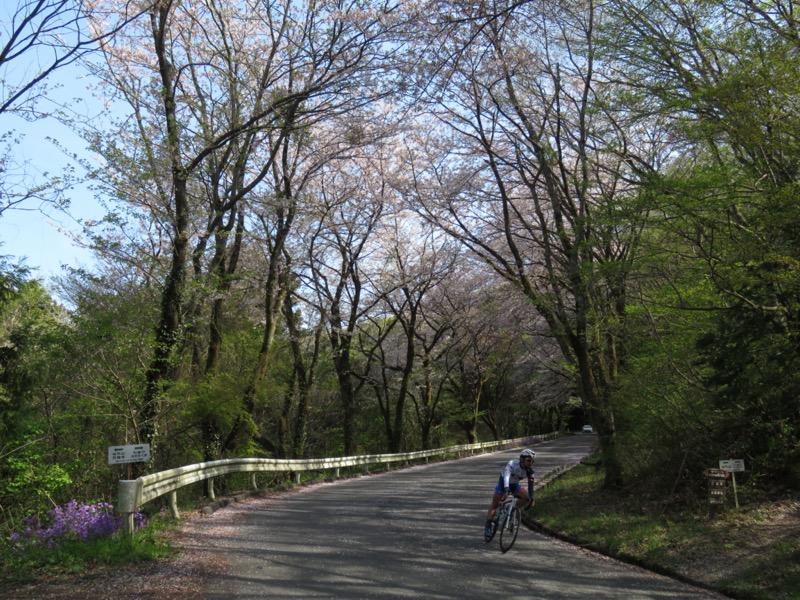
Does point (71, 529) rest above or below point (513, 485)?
above

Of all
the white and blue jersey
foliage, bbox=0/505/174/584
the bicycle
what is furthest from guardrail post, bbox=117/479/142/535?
the white and blue jersey

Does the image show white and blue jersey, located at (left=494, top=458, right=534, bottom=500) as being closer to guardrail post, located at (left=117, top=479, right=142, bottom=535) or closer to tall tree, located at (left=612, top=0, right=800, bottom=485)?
tall tree, located at (left=612, top=0, right=800, bottom=485)

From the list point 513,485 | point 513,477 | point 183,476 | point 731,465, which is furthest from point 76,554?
point 731,465

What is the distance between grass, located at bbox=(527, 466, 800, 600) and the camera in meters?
7.59

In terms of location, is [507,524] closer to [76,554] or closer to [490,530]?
[490,530]

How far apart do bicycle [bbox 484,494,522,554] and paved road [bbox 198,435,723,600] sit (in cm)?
16

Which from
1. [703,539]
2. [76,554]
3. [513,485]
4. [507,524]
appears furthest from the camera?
[513,485]

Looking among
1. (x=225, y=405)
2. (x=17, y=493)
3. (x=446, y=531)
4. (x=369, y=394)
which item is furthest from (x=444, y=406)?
(x=446, y=531)

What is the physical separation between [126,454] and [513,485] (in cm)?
579

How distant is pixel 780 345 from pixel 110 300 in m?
12.3

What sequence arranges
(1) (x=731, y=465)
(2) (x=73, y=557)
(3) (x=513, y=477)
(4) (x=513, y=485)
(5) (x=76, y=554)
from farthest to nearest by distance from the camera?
(3) (x=513, y=477) < (4) (x=513, y=485) < (1) (x=731, y=465) < (5) (x=76, y=554) < (2) (x=73, y=557)

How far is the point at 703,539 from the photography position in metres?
9.23

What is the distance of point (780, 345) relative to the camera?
9.89 m

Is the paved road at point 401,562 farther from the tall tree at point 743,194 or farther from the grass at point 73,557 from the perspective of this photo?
the tall tree at point 743,194
